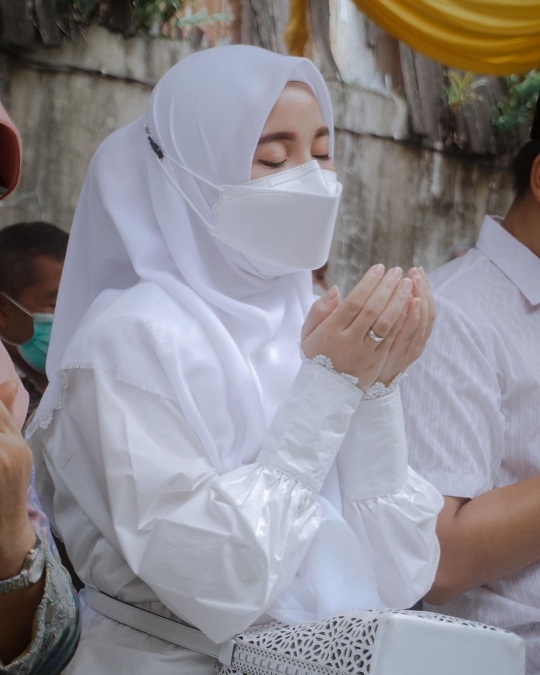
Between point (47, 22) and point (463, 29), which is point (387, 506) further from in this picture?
point (463, 29)

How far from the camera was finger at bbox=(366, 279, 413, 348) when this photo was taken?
148 cm

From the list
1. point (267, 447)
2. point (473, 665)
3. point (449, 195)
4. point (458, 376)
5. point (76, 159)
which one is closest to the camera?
point (473, 665)

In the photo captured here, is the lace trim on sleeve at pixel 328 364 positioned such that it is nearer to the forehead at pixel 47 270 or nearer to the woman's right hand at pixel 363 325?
the woman's right hand at pixel 363 325

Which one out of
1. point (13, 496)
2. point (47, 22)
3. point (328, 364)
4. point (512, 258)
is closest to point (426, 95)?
point (512, 258)

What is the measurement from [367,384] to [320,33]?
1410 mm

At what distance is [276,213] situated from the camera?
1.62m

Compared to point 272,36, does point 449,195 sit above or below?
below

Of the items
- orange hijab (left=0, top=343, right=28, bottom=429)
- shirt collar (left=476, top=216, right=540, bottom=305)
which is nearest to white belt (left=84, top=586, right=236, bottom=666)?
orange hijab (left=0, top=343, right=28, bottom=429)

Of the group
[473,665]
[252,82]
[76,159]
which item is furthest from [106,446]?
[76,159]

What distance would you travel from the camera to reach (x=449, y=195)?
294 centimetres

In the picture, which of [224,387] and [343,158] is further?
[343,158]

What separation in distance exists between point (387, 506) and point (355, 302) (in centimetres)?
35

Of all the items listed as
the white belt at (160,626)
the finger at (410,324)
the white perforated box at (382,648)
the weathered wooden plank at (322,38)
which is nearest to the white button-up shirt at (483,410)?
the finger at (410,324)

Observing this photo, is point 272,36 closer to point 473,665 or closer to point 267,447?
point 267,447
